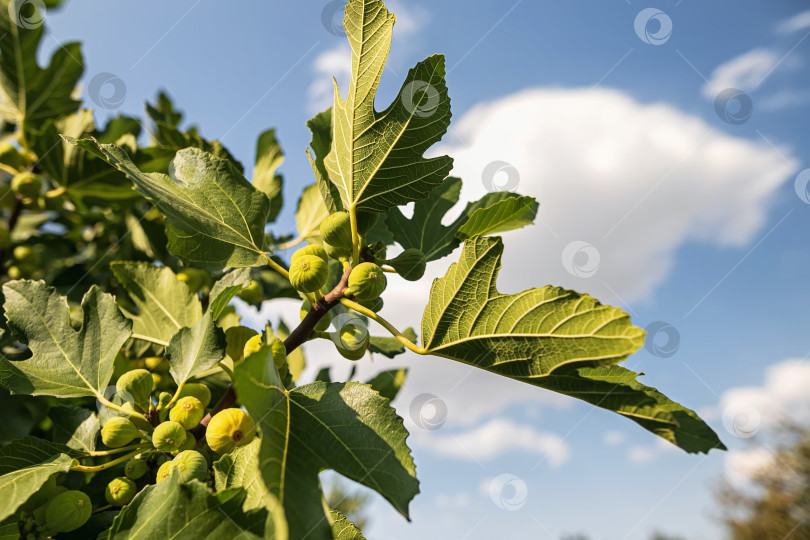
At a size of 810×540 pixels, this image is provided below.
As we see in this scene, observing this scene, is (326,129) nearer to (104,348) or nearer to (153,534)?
(104,348)

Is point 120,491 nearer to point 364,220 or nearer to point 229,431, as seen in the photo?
point 229,431

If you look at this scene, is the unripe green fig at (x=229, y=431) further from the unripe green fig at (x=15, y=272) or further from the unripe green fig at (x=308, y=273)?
the unripe green fig at (x=15, y=272)

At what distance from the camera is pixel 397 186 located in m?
1.11

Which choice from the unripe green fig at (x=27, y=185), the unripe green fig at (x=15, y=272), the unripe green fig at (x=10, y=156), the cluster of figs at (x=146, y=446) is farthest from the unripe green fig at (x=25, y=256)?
the cluster of figs at (x=146, y=446)

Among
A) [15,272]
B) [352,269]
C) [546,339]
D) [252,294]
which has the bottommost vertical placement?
[15,272]

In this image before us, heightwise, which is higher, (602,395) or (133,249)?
(602,395)

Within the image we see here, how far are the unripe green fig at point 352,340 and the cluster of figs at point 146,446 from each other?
0.73 feet

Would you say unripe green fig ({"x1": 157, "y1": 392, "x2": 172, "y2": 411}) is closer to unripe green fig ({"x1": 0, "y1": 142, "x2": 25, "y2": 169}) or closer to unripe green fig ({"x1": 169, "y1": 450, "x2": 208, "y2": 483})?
unripe green fig ({"x1": 169, "y1": 450, "x2": 208, "y2": 483})

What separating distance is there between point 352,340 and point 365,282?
0.47 feet

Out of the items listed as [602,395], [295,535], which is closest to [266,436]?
[295,535]

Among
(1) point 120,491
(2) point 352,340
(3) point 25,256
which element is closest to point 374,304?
(2) point 352,340

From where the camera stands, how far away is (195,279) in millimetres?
1829

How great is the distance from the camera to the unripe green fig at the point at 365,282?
1.02 meters

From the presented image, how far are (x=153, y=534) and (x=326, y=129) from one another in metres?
0.94
